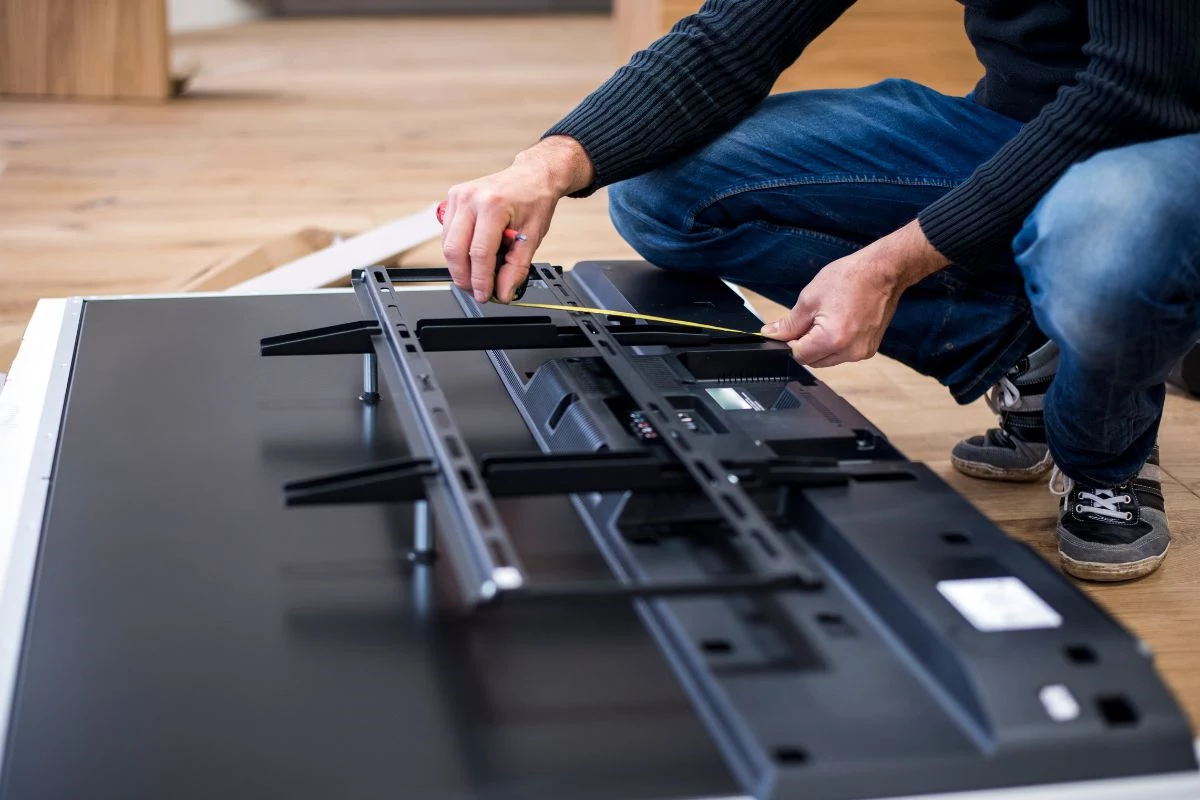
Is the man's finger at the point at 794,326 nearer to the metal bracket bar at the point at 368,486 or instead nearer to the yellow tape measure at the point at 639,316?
the yellow tape measure at the point at 639,316

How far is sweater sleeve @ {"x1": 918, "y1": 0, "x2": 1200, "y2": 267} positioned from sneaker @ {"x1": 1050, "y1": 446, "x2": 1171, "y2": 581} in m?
0.26

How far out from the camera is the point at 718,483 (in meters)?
0.66

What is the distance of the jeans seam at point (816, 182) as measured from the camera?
3.61 ft

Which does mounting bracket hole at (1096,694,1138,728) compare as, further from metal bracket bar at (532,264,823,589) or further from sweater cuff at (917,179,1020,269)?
sweater cuff at (917,179,1020,269)

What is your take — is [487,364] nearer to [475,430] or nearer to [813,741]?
[475,430]

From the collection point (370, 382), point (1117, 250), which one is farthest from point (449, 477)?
point (1117, 250)

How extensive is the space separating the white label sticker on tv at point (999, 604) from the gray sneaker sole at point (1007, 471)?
0.63 metres

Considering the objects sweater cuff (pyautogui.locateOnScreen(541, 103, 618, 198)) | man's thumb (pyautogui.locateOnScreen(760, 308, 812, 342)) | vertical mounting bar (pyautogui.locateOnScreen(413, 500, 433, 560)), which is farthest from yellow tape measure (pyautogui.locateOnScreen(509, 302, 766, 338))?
vertical mounting bar (pyautogui.locateOnScreen(413, 500, 433, 560))

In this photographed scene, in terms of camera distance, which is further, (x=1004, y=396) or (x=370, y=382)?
(x=1004, y=396)

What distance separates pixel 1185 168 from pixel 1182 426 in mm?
699

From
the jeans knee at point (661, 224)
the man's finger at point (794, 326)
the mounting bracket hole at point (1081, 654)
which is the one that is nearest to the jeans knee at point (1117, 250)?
the man's finger at point (794, 326)

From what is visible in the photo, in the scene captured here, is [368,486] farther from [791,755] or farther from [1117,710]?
[1117,710]

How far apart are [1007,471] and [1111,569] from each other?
211 millimetres

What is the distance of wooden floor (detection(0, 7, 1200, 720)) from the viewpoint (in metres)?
1.24
